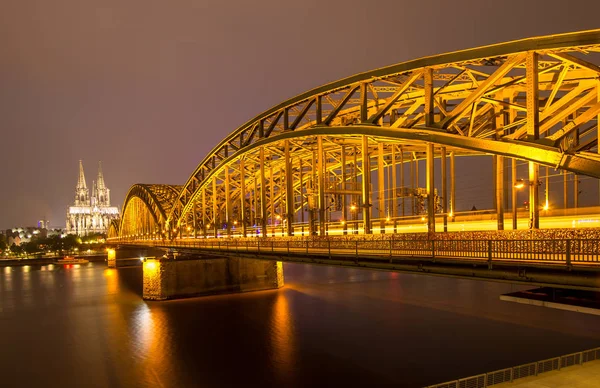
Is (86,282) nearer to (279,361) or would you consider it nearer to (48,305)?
(48,305)

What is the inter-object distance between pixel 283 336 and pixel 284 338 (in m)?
0.57

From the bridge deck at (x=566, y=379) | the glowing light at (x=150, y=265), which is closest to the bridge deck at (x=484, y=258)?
the bridge deck at (x=566, y=379)

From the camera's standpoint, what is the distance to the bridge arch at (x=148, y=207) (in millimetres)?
92500

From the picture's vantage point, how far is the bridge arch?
92500mm

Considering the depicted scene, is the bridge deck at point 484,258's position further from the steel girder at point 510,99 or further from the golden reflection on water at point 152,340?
the golden reflection on water at point 152,340

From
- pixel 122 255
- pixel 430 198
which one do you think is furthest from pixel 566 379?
pixel 122 255

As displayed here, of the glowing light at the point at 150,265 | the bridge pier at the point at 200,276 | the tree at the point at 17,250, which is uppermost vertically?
the glowing light at the point at 150,265

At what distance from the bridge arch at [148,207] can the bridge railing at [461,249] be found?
63.9 metres

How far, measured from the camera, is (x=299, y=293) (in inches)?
2094

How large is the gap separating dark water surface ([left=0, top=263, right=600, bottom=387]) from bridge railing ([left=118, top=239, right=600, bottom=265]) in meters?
6.42

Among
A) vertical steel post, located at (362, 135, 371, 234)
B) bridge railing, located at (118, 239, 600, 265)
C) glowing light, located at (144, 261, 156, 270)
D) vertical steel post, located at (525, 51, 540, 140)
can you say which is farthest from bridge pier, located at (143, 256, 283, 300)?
vertical steel post, located at (525, 51, 540, 140)

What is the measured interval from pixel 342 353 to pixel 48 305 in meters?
36.3

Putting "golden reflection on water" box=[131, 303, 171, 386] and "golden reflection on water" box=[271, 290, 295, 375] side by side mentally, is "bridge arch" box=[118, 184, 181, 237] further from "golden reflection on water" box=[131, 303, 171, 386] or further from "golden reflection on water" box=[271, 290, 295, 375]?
"golden reflection on water" box=[271, 290, 295, 375]

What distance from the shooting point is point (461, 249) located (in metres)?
19.0
